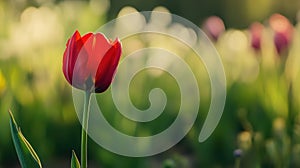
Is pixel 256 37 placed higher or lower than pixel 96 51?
lower

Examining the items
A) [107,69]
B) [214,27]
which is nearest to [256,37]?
[214,27]

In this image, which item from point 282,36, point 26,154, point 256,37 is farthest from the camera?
point 256,37

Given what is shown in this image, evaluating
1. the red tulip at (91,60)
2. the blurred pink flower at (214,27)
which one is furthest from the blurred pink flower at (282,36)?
the red tulip at (91,60)

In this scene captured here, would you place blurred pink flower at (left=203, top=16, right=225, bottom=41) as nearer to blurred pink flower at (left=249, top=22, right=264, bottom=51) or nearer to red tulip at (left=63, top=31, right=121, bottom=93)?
blurred pink flower at (left=249, top=22, right=264, bottom=51)

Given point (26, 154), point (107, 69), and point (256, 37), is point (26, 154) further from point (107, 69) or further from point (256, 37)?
point (256, 37)

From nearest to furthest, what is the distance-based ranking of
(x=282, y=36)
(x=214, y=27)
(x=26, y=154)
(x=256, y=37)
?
1. (x=26, y=154)
2. (x=282, y=36)
3. (x=256, y=37)
4. (x=214, y=27)

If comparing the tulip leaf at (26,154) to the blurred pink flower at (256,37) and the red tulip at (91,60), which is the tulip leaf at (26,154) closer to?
the red tulip at (91,60)

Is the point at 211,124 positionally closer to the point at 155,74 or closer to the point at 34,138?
the point at 155,74
